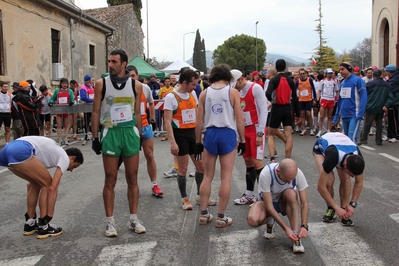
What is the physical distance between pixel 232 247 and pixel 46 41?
18056 mm

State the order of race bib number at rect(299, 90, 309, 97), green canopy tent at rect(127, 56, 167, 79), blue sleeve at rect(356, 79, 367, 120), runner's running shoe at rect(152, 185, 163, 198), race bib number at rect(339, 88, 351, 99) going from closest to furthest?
runner's running shoe at rect(152, 185, 163, 198) → blue sleeve at rect(356, 79, 367, 120) → race bib number at rect(339, 88, 351, 99) → race bib number at rect(299, 90, 309, 97) → green canopy tent at rect(127, 56, 167, 79)

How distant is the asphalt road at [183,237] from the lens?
13.9 feet

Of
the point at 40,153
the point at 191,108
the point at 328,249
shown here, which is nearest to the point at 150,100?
the point at 191,108

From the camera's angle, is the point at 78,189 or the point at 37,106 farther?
the point at 37,106

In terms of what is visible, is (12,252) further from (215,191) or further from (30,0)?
(30,0)

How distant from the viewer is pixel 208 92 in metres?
5.18

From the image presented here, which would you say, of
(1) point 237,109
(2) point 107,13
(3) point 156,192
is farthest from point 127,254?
(2) point 107,13

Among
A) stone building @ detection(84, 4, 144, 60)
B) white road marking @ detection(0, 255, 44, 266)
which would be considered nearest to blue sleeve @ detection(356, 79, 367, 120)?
white road marking @ detection(0, 255, 44, 266)

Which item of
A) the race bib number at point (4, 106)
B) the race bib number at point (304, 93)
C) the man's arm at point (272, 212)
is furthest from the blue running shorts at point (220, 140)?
the race bib number at point (304, 93)

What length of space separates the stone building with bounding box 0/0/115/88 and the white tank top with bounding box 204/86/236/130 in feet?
44.1

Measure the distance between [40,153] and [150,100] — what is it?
240cm

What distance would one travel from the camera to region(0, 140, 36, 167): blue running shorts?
4793 mm

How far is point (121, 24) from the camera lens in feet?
113

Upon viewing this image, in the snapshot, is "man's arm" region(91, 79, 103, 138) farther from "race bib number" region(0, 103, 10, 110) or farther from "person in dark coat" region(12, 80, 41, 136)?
"race bib number" region(0, 103, 10, 110)
